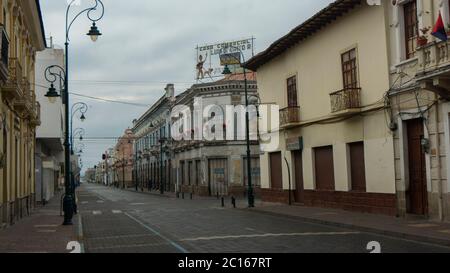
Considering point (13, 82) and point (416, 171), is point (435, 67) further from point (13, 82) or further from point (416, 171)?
point (13, 82)

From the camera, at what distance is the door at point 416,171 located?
1997cm

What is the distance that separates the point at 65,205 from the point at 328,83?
41.3 ft

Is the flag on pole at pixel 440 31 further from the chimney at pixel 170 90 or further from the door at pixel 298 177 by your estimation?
the chimney at pixel 170 90

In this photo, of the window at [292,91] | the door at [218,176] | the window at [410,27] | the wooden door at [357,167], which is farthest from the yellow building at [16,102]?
the door at [218,176]

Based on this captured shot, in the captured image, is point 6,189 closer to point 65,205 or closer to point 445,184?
point 65,205

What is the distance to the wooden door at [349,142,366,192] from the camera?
2388 cm

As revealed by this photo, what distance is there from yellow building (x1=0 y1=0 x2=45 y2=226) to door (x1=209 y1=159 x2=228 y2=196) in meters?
22.0

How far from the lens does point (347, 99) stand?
934 inches

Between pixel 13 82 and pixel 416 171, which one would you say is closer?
pixel 416 171

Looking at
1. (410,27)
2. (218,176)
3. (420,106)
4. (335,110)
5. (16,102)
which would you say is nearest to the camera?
(420,106)

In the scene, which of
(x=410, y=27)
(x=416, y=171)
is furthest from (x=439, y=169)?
(x=410, y=27)

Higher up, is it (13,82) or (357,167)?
(13,82)

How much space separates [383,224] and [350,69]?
8.33m

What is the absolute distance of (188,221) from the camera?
926 inches
